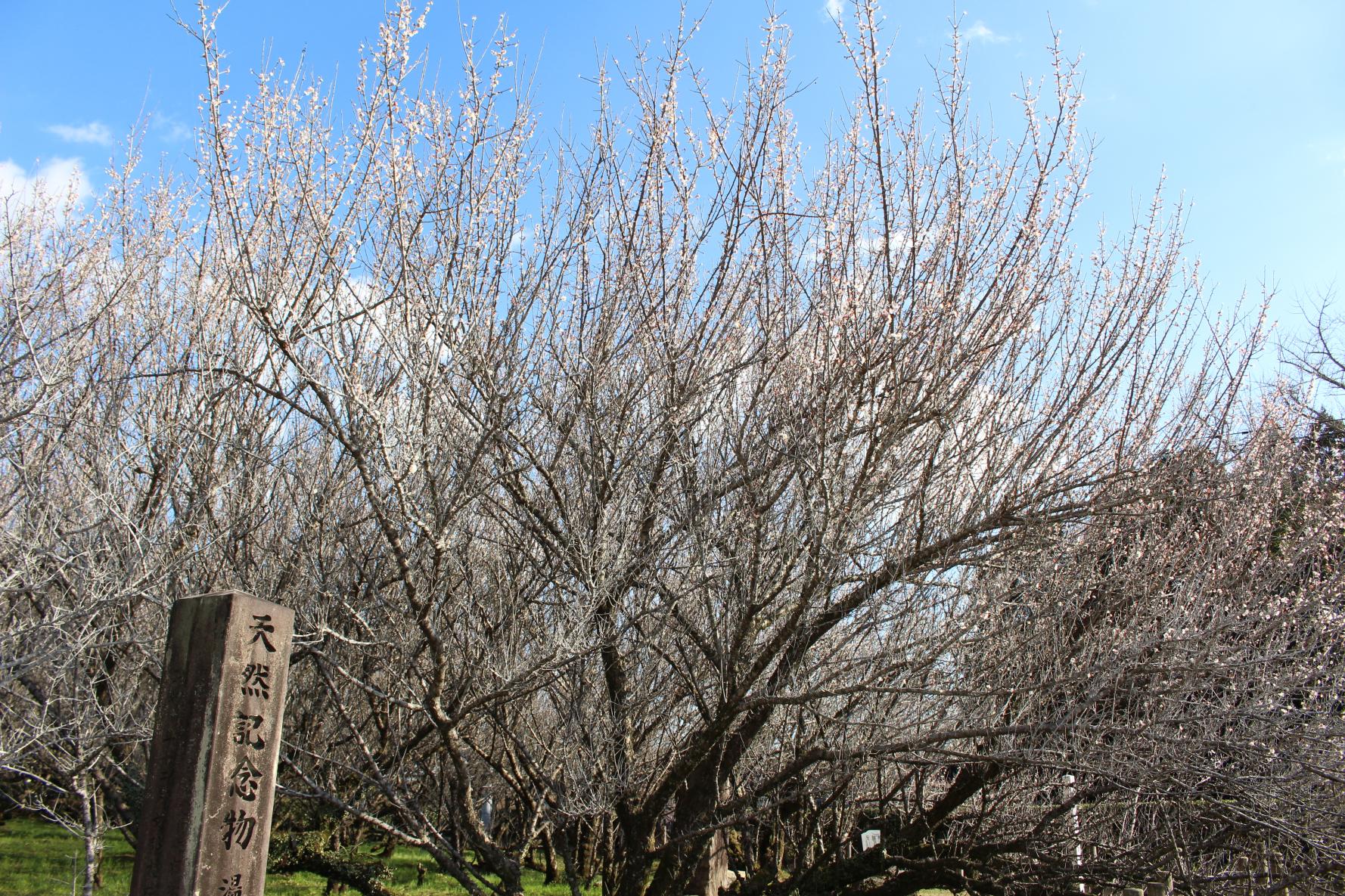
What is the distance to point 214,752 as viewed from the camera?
3758mm

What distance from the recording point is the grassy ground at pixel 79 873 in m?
9.66

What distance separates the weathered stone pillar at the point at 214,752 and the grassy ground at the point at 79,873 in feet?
18.9

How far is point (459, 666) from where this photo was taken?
241 inches

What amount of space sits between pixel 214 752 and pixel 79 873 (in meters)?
8.83

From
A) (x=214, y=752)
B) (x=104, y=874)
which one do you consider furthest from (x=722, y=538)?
(x=104, y=874)

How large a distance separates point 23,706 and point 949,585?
640 cm

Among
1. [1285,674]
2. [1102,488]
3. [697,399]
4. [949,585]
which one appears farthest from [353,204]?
[1285,674]

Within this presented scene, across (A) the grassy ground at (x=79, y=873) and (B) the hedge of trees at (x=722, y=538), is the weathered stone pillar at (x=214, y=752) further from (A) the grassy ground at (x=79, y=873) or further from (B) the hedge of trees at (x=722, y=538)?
(A) the grassy ground at (x=79, y=873)

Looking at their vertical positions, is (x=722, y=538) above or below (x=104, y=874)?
above

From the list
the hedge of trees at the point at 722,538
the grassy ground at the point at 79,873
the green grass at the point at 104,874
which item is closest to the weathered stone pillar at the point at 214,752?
the hedge of trees at the point at 722,538

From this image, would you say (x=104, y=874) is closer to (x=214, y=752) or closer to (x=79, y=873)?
(x=79, y=873)

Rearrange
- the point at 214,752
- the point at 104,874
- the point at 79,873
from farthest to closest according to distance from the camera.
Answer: the point at 79,873 → the point at 104,874 → the point at 214,752

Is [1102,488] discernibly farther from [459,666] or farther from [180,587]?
[180,587]

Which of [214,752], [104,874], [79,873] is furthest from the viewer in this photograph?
[79,873]
